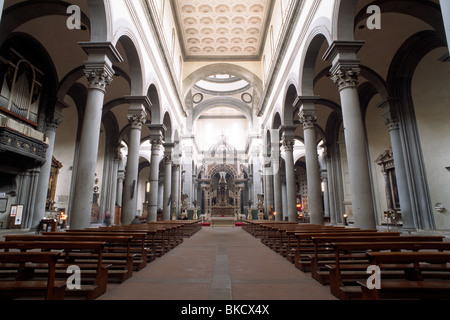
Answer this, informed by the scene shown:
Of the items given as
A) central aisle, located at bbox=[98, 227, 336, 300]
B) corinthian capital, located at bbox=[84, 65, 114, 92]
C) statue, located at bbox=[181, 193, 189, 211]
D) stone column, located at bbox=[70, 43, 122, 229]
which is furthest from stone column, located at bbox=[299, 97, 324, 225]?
statue, located at bbox=[181, 193, 189, 211]

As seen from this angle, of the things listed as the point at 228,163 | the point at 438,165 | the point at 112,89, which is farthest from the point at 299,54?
the point at 228,163

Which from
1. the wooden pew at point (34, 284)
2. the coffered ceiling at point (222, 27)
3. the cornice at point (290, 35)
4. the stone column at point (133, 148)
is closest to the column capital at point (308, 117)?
the cornice at point (290, 35)

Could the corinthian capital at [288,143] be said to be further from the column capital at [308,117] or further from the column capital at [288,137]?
the column capital at [308,117]

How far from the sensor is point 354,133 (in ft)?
22.8

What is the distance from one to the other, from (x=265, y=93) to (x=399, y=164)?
10018 millimetres

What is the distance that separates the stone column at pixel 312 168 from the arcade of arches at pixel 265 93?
1.7 inches

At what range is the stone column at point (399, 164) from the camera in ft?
33.8

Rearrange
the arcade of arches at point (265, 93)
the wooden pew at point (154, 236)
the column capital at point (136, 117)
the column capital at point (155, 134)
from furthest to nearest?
the column capital at point (155, 134)
the column capital at point (136, 117)
the arcade of arches at point (265, 93)
the wooden pew at point (154, 236)

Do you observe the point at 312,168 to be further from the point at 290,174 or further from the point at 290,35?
the point at 290,35

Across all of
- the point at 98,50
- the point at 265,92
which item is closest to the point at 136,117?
the point at 98,50

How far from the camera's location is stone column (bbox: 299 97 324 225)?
1011 cm

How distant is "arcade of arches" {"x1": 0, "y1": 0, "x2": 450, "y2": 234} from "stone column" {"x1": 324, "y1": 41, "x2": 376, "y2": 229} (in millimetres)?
29
